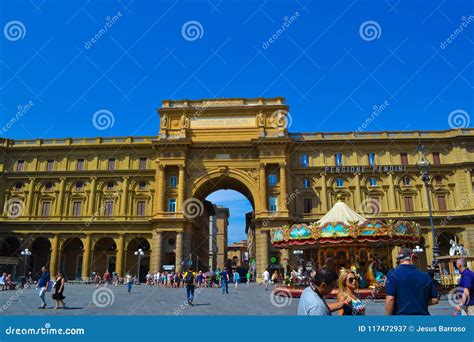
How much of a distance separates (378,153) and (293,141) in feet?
34.7

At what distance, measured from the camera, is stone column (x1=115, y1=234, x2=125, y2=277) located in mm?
43625

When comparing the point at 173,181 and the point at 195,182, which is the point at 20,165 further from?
the point at 195,182

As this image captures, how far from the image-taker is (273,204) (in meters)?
42.2

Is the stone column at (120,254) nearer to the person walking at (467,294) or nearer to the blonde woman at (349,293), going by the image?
the person walking at (467,294)

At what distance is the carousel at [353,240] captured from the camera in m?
20.3

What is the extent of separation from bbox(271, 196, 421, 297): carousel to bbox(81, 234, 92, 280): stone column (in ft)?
93.7

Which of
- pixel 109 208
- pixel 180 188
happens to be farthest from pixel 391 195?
pixel 109 208

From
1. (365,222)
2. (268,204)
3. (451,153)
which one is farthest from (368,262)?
Result: (451,153)

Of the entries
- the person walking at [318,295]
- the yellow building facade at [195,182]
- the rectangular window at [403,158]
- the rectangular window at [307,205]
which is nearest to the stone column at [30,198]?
the yellow building facade at [195,182]

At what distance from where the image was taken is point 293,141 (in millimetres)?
43500

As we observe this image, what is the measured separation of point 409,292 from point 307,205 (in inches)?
1548

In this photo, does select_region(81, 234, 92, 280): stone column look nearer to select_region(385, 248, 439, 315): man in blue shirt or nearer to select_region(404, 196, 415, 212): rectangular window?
select_region(404, 196, 415, 212): rectangular window

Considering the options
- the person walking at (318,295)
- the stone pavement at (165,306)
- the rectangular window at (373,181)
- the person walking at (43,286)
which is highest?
the rectangular window at (373,181)

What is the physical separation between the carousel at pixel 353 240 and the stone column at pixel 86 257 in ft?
93.7
